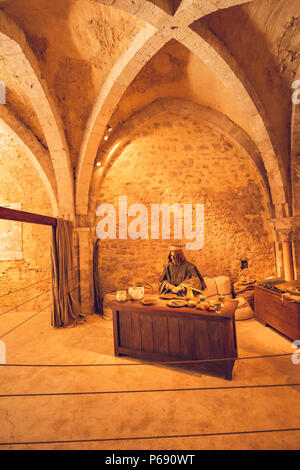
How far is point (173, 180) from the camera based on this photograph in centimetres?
625

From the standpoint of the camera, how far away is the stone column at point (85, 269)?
5.91 m

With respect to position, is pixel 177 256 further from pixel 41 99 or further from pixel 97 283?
pixel 41 99

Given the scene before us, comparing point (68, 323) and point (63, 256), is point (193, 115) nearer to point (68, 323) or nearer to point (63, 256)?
point (63, 256)

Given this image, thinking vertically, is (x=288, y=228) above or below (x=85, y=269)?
above

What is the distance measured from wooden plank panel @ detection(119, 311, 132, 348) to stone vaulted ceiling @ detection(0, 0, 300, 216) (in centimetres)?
323

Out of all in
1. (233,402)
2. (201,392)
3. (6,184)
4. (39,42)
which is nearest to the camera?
(233,402)

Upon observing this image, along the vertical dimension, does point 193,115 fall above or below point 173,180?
above

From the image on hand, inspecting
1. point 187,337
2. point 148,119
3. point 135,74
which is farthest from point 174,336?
point 148,119

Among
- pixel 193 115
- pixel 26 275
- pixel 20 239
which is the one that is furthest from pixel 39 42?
pixel 26 275

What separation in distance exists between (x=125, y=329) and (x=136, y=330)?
0.20 meters

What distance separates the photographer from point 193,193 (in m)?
6.23

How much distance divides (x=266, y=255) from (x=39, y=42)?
22.2ft

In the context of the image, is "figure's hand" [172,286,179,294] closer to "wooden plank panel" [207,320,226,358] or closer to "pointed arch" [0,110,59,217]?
"wooden plank panel" [207,320,226,358]

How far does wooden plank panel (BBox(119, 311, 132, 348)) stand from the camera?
364 cm
